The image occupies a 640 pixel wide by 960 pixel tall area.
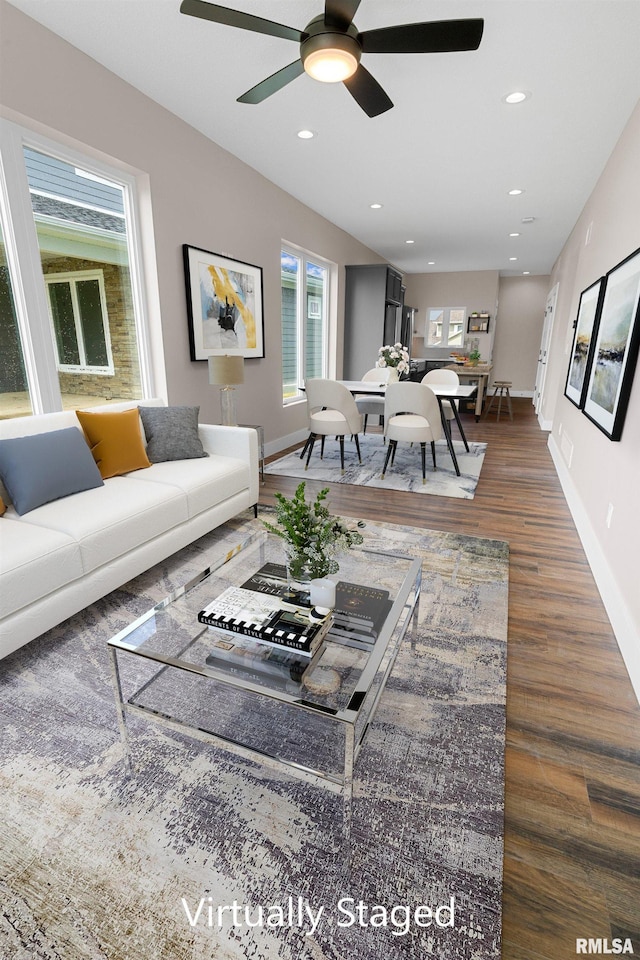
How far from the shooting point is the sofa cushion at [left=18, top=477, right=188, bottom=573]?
205 cm

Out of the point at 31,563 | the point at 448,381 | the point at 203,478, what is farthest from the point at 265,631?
the point at 448,381

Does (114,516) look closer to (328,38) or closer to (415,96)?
(328,38)

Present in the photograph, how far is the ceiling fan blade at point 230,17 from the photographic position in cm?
178

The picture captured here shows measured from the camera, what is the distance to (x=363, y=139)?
142 inches

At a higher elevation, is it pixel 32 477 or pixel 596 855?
pixel 32 477

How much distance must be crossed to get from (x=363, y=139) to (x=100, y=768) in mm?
4301

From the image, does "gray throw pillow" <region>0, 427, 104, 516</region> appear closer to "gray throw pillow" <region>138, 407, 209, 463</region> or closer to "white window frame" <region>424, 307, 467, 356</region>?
"gray throw pillow" <region>138, 407, 209, 463</region>

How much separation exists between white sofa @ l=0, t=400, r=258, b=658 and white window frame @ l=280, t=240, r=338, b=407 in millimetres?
2602

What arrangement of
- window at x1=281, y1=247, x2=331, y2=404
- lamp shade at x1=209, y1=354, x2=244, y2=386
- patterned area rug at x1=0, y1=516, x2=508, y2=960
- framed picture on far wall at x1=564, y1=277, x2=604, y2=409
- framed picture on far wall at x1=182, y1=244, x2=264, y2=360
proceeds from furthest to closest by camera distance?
window at x1=281, y1=247, x2=331, y2=404 < framed picture on far wall at x1=182, y1=244, x2=264, y2=360 < lamp shade at x1=209, y1=354, x2=244, y2=386 < framed picture on far wall at x1=564, y1=277, x2=604, y2=409 < patterned area rug at x1=0, y1=516, x2=508, y2=960

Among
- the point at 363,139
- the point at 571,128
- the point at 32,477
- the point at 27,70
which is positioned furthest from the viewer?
the point at 363,139

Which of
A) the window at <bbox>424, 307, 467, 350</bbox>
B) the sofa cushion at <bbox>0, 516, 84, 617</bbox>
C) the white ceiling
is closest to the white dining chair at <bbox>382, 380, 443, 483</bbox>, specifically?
the white ceiling

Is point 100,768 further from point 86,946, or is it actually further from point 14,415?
point 14,415

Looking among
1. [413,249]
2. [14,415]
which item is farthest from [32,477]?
[413,249]

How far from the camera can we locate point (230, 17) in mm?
1833
